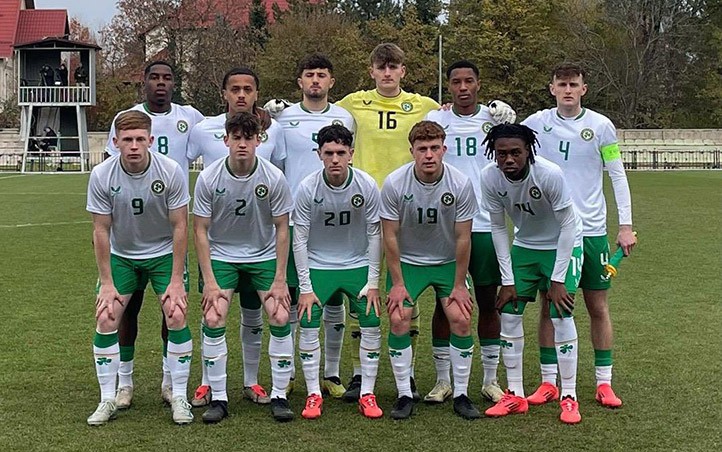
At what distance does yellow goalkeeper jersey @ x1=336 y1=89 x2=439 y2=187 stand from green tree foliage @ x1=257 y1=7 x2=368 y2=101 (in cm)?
4291

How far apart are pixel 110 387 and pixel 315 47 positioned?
1912 inches

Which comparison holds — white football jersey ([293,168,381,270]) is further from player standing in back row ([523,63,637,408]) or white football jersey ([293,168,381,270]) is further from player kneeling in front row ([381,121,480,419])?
player standing in back row ([523,63,637,408])

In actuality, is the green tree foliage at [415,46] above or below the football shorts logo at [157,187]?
above

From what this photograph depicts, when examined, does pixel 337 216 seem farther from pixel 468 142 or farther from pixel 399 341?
pixel 468 142

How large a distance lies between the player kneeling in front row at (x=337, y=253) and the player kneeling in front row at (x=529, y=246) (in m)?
0.83

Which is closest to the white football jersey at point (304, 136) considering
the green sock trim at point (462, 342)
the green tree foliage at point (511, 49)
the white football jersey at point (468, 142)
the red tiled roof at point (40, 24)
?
the white football jersey at point (468, 142)

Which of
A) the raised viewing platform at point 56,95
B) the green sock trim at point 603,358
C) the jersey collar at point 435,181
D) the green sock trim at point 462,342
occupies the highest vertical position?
the raised viewing platform at point 56,95

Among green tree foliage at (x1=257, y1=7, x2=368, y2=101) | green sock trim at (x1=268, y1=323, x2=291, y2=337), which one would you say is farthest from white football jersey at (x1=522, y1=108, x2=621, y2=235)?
green tree foliage at (x1=257, y1=7, x2=368, y2=101)

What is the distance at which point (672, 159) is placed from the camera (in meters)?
46.8

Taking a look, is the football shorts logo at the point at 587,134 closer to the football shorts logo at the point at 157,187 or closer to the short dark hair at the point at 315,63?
the short dark hair at the point at 315,63

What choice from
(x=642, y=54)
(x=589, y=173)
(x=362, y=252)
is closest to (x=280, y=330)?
(x=362, y=252)

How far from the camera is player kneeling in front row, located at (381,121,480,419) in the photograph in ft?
20.1

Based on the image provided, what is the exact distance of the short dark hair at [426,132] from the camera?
6.02m

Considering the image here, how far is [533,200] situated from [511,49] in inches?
1888
